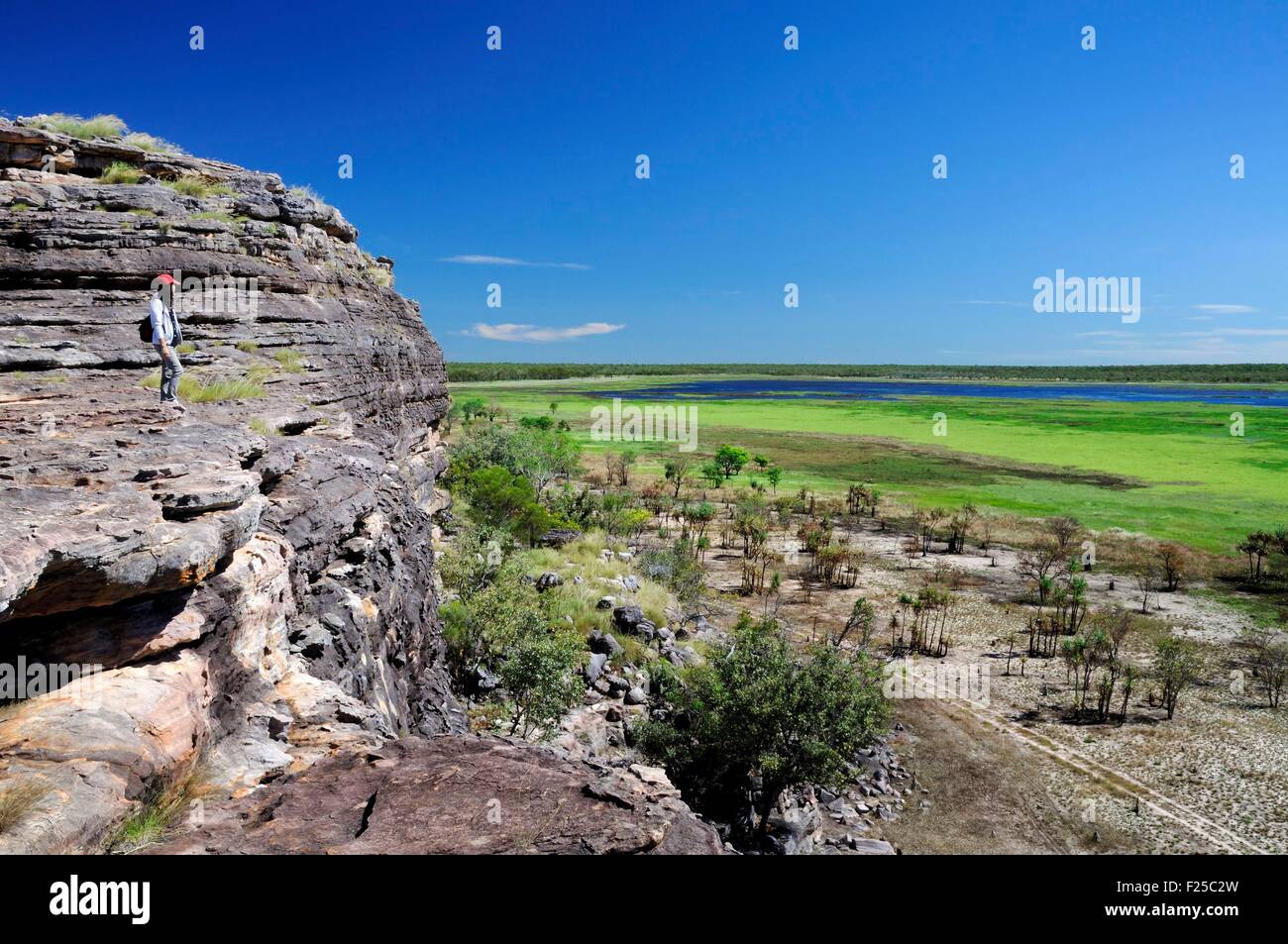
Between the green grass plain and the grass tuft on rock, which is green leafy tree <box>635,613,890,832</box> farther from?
the green grass plain

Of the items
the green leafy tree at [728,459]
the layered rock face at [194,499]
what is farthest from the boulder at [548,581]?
the green leafy tree at [728,459]

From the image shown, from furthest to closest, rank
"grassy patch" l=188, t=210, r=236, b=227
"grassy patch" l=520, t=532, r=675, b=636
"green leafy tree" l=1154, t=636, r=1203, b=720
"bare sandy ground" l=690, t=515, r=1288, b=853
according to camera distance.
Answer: "grassy patch" l=520, t=532, r=675, b=636
"green leafy tree" l=1154, t=636, r=1203, b=720
"bare sandy ground" l=690, t=515, r=1288, b=853
"grassy patch" l=188, t=210, r=236, b=227

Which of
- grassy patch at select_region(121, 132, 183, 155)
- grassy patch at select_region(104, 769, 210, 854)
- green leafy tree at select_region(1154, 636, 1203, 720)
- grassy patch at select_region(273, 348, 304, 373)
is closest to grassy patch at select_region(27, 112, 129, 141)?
grassy patch at select_region(121, 132, 183, 155)

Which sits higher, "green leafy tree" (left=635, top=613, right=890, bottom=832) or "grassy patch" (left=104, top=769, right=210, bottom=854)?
"grassy patch" (left=104, top=769, right=210, bottom=854)

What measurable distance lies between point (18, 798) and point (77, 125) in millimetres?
20224

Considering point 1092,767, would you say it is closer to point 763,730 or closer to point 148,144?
point 763,730

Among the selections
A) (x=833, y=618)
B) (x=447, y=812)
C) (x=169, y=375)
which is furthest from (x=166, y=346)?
(x=833, y=618)

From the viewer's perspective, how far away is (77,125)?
57.0 feet

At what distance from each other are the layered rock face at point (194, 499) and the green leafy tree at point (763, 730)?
635 cm

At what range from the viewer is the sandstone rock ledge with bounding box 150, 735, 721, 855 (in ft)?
16.9

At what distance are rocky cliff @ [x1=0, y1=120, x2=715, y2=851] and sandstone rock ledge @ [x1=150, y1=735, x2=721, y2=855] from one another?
41cm
